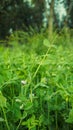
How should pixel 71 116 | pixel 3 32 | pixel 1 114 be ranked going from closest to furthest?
A: pixel 71 116
pixel 1 114
pixel 3 32

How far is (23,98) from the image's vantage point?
49.3 inches

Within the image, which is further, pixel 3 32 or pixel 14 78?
pixel 3 32

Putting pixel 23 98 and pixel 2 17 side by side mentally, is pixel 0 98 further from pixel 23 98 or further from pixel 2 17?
pixel 2 17

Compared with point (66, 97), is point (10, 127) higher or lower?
lower

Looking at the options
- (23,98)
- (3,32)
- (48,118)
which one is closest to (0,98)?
(23,98)

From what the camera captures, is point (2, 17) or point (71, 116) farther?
point (2, 17)

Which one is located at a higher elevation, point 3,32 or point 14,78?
point 14,78

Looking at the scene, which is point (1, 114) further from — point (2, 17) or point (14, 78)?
point (2, 17)

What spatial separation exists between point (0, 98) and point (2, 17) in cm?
2542

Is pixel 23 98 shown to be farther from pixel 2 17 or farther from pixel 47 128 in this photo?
pixel 2 17

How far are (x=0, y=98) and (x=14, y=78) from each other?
6.0 inches

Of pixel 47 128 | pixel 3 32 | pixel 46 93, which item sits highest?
pixel 46 93

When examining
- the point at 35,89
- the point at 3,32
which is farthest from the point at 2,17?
the point at 35,89

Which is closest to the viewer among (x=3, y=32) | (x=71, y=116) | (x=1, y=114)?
(x=71, y=116)
